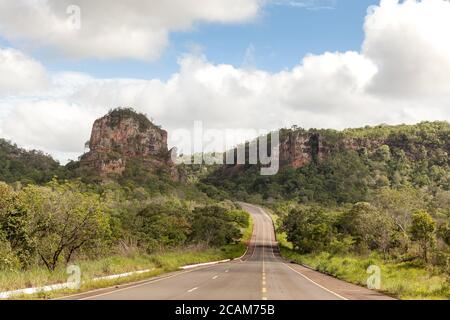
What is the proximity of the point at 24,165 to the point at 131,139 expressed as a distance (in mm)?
39023

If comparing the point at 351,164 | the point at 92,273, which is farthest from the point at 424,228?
the point at 351,164

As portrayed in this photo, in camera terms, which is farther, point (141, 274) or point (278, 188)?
point (278, 188)

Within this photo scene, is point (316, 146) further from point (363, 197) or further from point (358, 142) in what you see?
point (363, 197)

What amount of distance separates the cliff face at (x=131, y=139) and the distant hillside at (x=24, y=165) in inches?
607

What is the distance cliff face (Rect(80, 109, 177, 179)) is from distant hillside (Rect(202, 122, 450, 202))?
1934 centimetres

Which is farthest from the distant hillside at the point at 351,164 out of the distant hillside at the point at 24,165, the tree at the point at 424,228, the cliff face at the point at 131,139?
the tree at the point at 424,228

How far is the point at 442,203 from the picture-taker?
105188mm

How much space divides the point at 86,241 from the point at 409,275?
1864cm

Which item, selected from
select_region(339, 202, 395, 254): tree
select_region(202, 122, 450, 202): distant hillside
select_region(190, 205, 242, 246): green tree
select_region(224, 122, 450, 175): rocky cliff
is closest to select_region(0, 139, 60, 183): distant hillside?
select_region(190, 205, 242, 246): green tree

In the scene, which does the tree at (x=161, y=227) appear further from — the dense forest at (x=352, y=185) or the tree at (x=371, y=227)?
the tree at (x=371, y=227)

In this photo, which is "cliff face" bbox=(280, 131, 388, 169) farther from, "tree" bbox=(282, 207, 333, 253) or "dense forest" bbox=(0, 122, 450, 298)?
"tree" bbox=(282, 207, 333, 253)

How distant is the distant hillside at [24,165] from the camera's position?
121m
